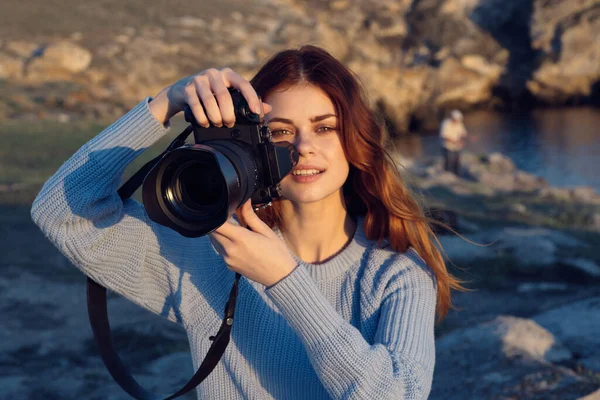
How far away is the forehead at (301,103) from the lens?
6.38 feet

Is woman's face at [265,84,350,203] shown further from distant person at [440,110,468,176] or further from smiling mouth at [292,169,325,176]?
distant person at [440,110,468,176]

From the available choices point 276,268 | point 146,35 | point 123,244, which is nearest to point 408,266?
point 276,268

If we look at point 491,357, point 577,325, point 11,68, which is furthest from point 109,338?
point 11,68

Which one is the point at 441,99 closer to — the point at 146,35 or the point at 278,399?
the point at 146,35

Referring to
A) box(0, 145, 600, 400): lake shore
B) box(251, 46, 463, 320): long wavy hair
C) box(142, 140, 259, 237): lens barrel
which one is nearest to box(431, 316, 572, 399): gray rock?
box(0, 145, 600, 400): lake shore

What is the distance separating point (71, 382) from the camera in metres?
3.14

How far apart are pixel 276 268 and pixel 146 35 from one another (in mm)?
20585

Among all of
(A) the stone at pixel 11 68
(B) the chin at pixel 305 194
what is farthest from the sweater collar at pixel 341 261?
(A) the stone at pixel 11 68

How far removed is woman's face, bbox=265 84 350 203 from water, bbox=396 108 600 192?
45.6ft

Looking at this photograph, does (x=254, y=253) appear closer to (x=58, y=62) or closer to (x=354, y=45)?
(x=58, y=62)

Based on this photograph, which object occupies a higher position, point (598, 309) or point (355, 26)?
point (355, 26)

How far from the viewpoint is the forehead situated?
1.95 meters

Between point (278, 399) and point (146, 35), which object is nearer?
point (278, 399)

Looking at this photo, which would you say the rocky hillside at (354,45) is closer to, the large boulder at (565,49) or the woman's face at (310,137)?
the large boulder at (565,49)
